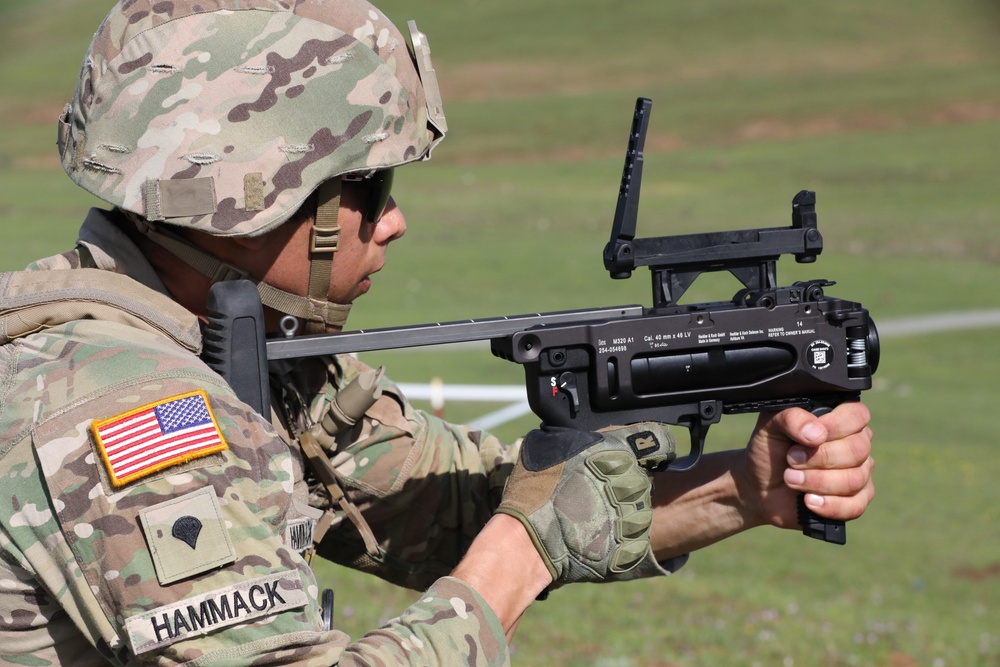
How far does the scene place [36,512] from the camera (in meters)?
2.46

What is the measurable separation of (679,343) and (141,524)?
4.89ft

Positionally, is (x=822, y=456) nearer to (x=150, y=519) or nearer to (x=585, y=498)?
(x=585, y=498)

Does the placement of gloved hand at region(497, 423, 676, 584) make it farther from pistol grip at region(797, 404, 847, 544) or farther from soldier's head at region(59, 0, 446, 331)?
soldier's head at region(59, 0, 446, 331)

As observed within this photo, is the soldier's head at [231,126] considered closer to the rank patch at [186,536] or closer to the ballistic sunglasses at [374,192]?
the ballistic sunglasses at [374,192]

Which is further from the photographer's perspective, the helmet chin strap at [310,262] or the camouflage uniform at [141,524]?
the helmet chin strap at [310,262]

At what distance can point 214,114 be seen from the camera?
309cm

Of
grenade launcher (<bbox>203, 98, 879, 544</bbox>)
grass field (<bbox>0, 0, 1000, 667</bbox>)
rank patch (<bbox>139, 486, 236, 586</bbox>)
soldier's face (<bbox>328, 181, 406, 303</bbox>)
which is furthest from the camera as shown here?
grass field (<bbox>0, 0, 1000, 667</bbox>)

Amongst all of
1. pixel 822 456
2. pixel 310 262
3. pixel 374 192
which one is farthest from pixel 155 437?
pixel 822 456

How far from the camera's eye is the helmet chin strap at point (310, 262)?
3.19m

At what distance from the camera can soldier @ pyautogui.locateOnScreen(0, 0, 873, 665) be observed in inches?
95.8

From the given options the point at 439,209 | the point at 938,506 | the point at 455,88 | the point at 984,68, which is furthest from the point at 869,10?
the point at 938,506

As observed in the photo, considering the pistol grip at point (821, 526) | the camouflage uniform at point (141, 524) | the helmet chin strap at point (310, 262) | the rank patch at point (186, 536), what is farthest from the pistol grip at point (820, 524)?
the rank patch at point (186, 536)

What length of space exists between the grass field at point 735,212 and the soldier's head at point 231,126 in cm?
326

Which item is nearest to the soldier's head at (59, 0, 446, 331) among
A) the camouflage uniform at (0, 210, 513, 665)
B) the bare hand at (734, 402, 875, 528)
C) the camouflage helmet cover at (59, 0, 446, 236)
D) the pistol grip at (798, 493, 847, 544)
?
the camouflage helmet cover at (59, 0, 446, 236)
